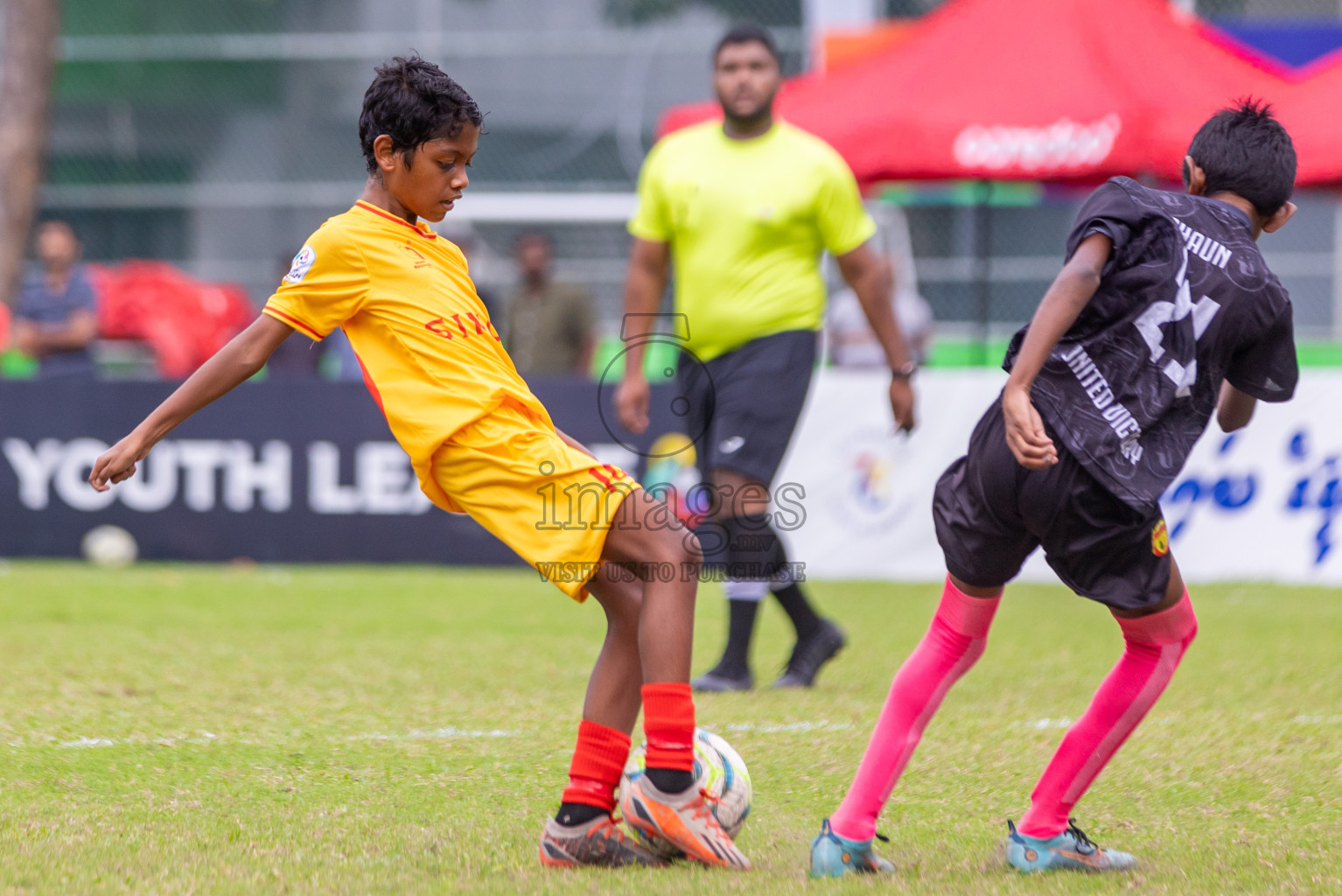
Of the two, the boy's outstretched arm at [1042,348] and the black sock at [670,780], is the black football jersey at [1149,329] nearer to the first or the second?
the boy's outstretched arm at [1042,348]

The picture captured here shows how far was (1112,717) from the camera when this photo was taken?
11.0 feet

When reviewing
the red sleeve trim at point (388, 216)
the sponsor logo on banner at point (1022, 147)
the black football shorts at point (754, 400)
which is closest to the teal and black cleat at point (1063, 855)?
the red sleeve trim at point (388, 216)

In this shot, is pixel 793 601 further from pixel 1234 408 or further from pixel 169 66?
pixel 169 66

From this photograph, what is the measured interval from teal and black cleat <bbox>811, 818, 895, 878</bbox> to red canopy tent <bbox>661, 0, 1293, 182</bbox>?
728 cm

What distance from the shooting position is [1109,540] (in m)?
3.20

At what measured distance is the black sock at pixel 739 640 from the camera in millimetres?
5602

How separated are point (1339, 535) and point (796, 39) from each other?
10797mm

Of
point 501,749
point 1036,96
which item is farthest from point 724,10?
point 501,749

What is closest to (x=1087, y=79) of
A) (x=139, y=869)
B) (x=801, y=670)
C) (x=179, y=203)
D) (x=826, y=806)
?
(x=801, y=670)

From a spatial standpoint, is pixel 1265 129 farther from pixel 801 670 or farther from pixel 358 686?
pixel 358 686

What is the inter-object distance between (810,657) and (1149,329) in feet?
8.91

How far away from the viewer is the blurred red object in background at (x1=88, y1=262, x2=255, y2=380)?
14.5 meters

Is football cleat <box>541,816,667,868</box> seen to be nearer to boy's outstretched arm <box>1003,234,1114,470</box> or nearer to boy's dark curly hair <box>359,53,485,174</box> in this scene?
boy's outstretched arm <box>1003,234,1114,470</box>

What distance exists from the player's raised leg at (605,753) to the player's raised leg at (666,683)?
5 cm
